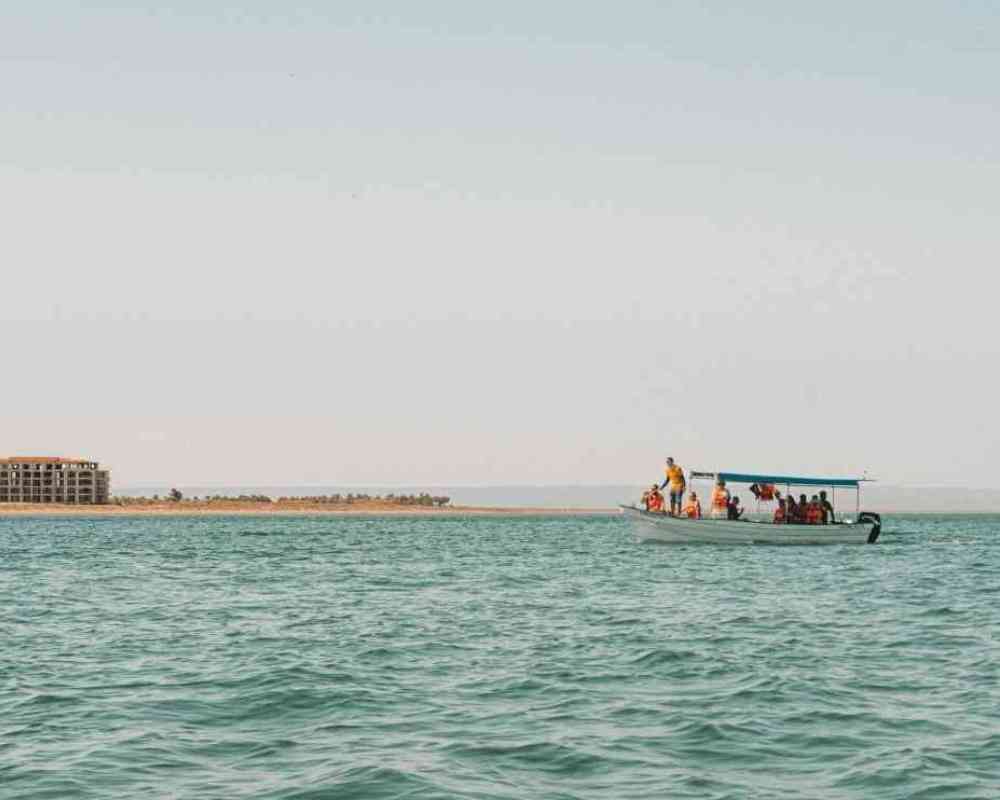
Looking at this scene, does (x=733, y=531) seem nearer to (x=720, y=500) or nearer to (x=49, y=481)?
(x=720, y=500)

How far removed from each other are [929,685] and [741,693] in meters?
3.24

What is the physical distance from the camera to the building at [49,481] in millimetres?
193875

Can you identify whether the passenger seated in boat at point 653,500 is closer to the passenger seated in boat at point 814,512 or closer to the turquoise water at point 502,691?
the passenger seated in boat at point 814,512

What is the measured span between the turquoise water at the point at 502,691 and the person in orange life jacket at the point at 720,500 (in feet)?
84.9

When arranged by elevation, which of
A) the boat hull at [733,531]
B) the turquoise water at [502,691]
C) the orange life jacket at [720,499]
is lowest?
the turquoise water at [502,691]

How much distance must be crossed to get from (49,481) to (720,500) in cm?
14951

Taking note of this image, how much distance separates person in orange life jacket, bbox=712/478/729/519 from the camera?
224 ft

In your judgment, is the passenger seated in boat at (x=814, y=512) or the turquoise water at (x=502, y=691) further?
the passenger seated in boat at (x=814, y=512)

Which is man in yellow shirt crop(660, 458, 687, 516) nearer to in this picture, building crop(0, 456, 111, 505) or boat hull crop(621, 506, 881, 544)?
boat hull crop(621, 506, 881, 544)

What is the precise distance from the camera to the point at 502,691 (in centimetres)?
2059

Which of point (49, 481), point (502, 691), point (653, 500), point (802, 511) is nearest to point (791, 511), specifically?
point (802, 511)

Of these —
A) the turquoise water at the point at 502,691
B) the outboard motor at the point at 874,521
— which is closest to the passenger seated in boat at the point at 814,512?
the outboard motor at the point at 874,521

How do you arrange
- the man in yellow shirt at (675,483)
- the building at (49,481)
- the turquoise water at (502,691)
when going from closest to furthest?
the turquoise water at (502,691) < the man in yellow shirt at (675,483) < the building at (49,481)

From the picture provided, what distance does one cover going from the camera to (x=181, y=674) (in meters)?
22.4
